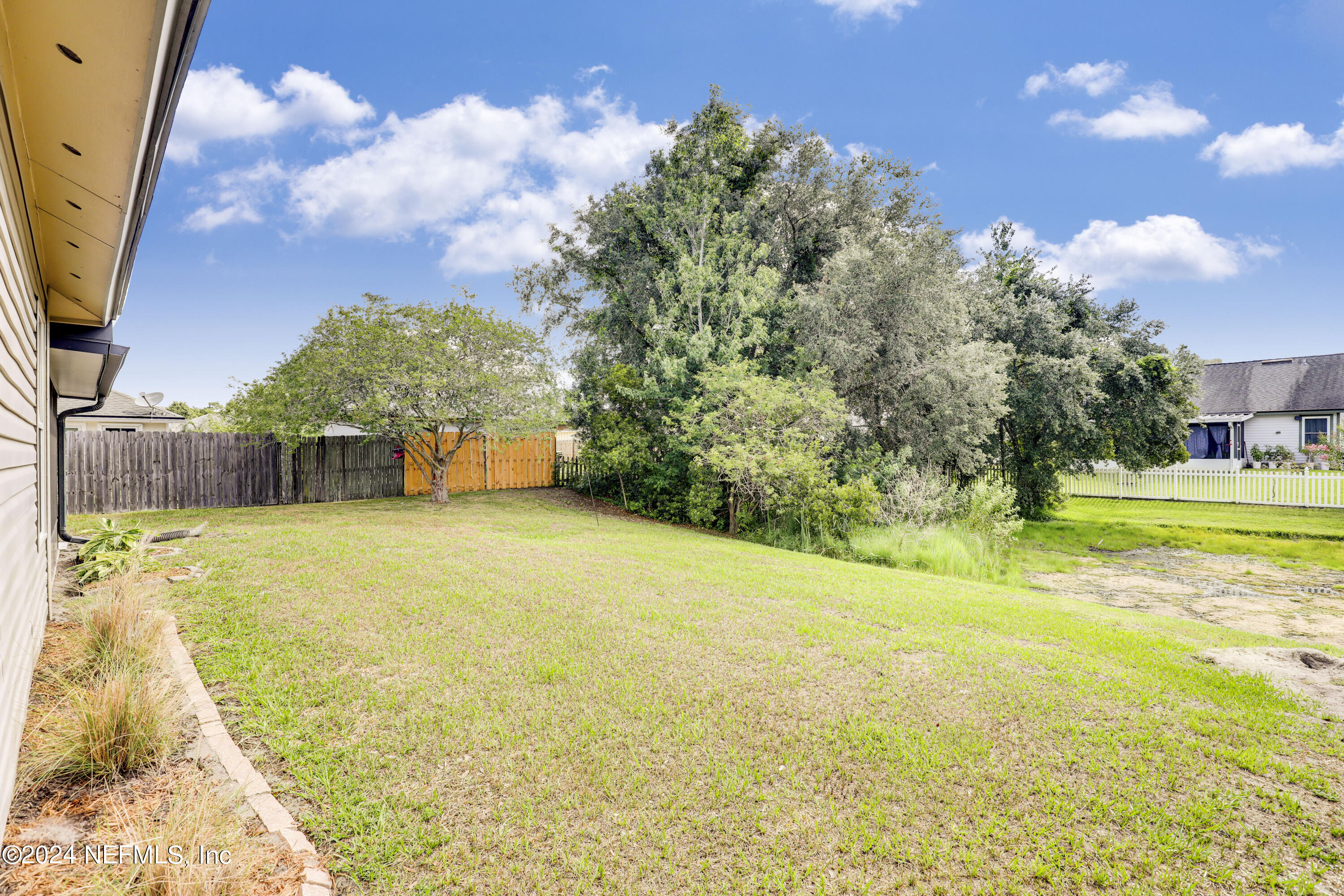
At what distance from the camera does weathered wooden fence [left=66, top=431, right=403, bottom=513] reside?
35.7 feet

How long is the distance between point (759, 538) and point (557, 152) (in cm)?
1381

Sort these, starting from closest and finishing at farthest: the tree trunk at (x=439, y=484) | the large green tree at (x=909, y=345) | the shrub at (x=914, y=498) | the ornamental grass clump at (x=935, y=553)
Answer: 1. the ornamental grass clump at (x=935, y=553)
2. the shrub at (x=914, y=498)
3. the large green tree at (x=909, y=345)
4. the tree trunk at (x=439, y=484)

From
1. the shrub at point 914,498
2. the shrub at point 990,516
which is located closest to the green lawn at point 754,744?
the shrub at point 914,498

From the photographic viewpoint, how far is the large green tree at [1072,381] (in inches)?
561

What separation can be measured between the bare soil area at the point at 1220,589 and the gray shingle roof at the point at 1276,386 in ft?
51.6

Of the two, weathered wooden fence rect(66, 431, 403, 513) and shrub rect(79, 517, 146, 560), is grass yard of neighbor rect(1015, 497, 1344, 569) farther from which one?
weathered wooden fence rect(66, 431, 403, 513)

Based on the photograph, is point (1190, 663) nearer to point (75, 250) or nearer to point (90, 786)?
point (90, 786)

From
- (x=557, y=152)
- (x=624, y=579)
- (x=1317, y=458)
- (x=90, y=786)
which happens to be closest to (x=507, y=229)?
(x=557, y=152)

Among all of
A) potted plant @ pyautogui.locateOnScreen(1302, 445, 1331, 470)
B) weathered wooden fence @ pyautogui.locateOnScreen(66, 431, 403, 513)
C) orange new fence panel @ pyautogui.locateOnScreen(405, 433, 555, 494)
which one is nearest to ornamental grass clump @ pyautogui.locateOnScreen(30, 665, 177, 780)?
weathered wooden fence @ pyautogui.locateOnScreen(66, 431, 403, 513)

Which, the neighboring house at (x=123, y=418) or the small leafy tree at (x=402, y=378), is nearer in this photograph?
the small leafy tree at (x=402, y=378)

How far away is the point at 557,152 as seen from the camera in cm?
1736

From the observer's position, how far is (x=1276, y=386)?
2402cm

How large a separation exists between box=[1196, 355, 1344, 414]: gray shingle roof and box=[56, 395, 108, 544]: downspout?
30.8m

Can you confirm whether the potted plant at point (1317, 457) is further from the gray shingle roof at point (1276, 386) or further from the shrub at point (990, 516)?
the shrub at point (990, 516)
